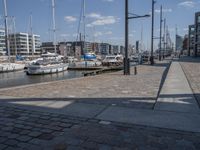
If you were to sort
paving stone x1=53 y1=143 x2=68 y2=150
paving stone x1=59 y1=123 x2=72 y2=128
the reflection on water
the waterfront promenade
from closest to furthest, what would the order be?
paving stone x1=53 y1=143 x2=68 y2=150 → the waterfront promenade → paving stone x1=59 y1=123 x2=72 y2=128 → the reflection on water

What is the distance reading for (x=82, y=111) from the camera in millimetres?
5984

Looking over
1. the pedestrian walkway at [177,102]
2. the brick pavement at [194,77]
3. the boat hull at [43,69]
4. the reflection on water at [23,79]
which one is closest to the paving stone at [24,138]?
the pedestrian walkway at [177,102]

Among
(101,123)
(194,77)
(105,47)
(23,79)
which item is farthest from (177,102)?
(105,47)

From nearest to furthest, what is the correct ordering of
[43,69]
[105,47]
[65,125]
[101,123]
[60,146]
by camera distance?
[60,146]
[65,125]
[101,123]
[43,69]
[105,47]

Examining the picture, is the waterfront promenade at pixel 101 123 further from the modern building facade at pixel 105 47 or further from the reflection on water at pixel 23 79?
the modern building facade at pixel 105 47

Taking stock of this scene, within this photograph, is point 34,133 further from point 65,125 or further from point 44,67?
point 44,67

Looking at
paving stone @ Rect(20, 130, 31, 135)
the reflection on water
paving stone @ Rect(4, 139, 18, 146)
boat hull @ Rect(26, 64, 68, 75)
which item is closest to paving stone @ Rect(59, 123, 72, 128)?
paving stone @ Rect(20, 130, 31, 135)

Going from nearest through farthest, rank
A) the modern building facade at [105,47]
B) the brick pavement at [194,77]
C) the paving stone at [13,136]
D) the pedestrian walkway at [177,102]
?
the paving stone at [13,136] < the pedestrian walkway at [177,102] < the brick pavement at [194,77] < the modern building facade at [105,47]

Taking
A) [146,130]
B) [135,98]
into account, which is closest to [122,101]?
[135,98]

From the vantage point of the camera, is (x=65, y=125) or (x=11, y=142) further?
(x=65, y=125)

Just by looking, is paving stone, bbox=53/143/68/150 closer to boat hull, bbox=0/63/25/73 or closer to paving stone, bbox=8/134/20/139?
paving stone, bbox=8/134/20/139

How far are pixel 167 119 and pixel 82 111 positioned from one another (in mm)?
2326

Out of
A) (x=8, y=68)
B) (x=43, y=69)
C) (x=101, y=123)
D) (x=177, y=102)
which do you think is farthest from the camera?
(x=8, y=68)

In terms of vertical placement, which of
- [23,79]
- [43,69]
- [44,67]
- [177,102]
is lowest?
[23,79]
